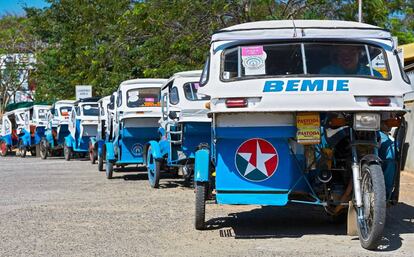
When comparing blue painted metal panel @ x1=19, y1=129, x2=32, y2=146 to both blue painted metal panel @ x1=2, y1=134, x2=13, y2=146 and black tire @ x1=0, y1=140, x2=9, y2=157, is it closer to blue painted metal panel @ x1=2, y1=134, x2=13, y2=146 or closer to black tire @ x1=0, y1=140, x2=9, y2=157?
blue painted metal panel @ x1=2, y1=134, x2=13, y2=146

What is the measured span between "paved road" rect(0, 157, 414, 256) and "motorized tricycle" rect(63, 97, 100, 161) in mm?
9914

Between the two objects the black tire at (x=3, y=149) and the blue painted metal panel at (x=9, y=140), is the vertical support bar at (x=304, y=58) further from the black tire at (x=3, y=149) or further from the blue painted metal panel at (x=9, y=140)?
the black tire at (x=3, y=149)

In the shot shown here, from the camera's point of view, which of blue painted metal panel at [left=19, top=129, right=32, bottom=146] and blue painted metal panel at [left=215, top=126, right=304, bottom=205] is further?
blue painted metal panel at [left=19, top=129, right=32, bottom=146]

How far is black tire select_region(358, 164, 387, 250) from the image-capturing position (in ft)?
23.4

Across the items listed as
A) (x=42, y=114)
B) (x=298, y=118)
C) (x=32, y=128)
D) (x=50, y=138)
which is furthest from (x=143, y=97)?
(x=32, y=128)

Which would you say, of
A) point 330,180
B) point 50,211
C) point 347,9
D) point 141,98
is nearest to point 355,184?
point 330,180

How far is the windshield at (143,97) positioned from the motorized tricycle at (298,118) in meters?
8.08

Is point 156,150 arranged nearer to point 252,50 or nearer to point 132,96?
point 132,96

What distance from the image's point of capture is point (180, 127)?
530 inches

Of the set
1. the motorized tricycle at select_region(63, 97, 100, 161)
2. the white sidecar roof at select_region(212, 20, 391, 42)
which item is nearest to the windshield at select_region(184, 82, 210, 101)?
the white sidecar roof at select_region(212, 20, 391, 42)

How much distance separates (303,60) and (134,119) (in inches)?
335

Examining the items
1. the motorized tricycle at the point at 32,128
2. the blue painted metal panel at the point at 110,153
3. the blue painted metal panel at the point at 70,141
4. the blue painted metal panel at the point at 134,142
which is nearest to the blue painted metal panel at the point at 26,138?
the motorized tricycle at the point at 32,128

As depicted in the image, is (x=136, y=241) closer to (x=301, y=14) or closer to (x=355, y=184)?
(x=355, y=184)

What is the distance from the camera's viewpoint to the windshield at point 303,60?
7.96 m
